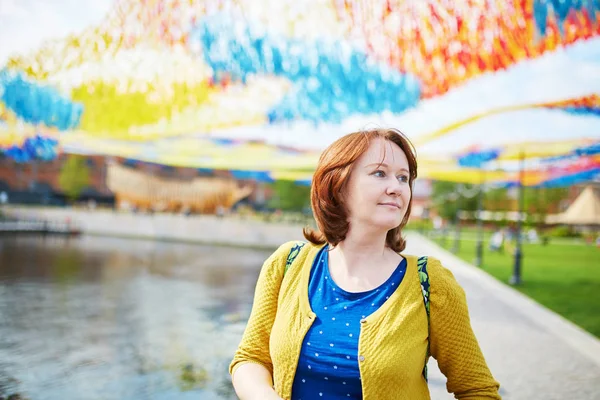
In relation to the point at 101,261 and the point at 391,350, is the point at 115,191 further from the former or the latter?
the point at 391,350

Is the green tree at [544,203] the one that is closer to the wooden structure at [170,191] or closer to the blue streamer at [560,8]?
the blue streamer at [560,8]

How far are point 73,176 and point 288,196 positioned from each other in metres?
8.86

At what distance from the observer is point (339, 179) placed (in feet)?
4.34

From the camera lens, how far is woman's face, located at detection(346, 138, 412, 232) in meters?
1.30

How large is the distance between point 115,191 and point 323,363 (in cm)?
2952

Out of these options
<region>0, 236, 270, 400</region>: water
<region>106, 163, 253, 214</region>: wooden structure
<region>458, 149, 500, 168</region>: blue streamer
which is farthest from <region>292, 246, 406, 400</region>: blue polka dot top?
<region>106, 163, 253, 214</region>: wooden structure

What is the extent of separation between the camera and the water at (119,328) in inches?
176

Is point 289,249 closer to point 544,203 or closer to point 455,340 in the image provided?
point 455,340

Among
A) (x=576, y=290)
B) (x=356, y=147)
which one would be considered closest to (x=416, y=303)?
(x=356, y=147)

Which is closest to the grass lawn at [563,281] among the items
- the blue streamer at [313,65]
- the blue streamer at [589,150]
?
the blue streamer at [589,150]

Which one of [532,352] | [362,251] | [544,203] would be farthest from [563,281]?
[544,203]

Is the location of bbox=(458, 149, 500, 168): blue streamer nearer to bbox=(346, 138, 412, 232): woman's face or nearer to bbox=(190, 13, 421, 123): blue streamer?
bbox=(190, 13, 421, 123): blue streamer

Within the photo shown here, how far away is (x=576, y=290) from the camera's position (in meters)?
9.70

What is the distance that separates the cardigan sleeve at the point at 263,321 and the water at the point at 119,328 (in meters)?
2.92
